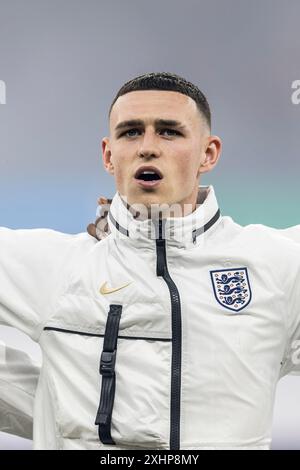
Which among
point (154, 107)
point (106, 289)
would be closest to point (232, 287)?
point (106, 289)

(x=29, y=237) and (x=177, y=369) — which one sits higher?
A: (x=29, y=237)

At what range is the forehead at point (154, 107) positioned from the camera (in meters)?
1.94

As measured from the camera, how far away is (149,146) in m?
1.89

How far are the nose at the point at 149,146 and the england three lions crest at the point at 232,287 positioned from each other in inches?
16.1

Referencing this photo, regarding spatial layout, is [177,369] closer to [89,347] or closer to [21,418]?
[89,347]

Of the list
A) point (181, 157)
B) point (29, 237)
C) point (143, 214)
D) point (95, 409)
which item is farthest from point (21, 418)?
point (181, 157)

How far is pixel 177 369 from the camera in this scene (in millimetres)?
1790

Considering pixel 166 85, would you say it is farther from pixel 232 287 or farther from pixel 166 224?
pixel 232 287

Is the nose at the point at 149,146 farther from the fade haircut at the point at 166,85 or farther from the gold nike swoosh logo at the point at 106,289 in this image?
the gold nike swoosh logo at the point at 106,289

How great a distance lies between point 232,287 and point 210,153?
1.56 ft

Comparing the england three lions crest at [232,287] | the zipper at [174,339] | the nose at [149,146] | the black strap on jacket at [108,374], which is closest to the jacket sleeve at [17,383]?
the black strap on jacket at [108,374]

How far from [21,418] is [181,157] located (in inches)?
39.8

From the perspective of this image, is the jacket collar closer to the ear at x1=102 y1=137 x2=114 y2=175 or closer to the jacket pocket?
the ear at x1=102 y1=137 x2=114 y2=175

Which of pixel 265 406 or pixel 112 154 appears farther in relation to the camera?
pixel 112 154
